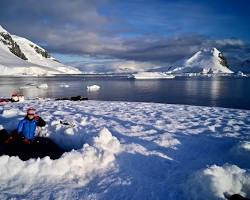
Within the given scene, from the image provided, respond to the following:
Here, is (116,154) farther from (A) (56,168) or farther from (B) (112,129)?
(B) (112,129)

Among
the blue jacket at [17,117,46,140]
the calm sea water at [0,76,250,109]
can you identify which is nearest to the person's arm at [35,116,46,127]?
the blue jacket at [17,117,46,140]

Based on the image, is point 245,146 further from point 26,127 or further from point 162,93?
point 162,93

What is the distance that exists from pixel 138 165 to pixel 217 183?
2473mm

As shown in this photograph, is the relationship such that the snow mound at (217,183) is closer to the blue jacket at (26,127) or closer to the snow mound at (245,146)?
the snow mound at (245,146)

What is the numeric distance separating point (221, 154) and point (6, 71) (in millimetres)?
160322

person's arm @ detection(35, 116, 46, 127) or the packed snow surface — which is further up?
person's arm @ detection(35, 116, 46, 127)

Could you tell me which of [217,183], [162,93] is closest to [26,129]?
[217,183]

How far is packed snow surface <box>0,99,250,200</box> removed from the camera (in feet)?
22.2

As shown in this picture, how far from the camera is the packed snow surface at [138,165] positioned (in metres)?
6.75

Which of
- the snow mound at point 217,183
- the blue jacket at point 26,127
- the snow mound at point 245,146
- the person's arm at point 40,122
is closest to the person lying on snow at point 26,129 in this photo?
the blue jacket at point 26,127

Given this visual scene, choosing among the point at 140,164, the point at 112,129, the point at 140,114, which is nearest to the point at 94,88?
the point at 140,114

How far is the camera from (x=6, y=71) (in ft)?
511

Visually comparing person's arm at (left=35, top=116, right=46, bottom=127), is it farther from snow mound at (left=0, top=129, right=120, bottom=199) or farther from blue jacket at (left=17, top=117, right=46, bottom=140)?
snow mound at (left=0, top=129, right=120, bottom=199)

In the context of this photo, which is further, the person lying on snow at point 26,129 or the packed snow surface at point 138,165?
the person lying on snow at point 26,129
